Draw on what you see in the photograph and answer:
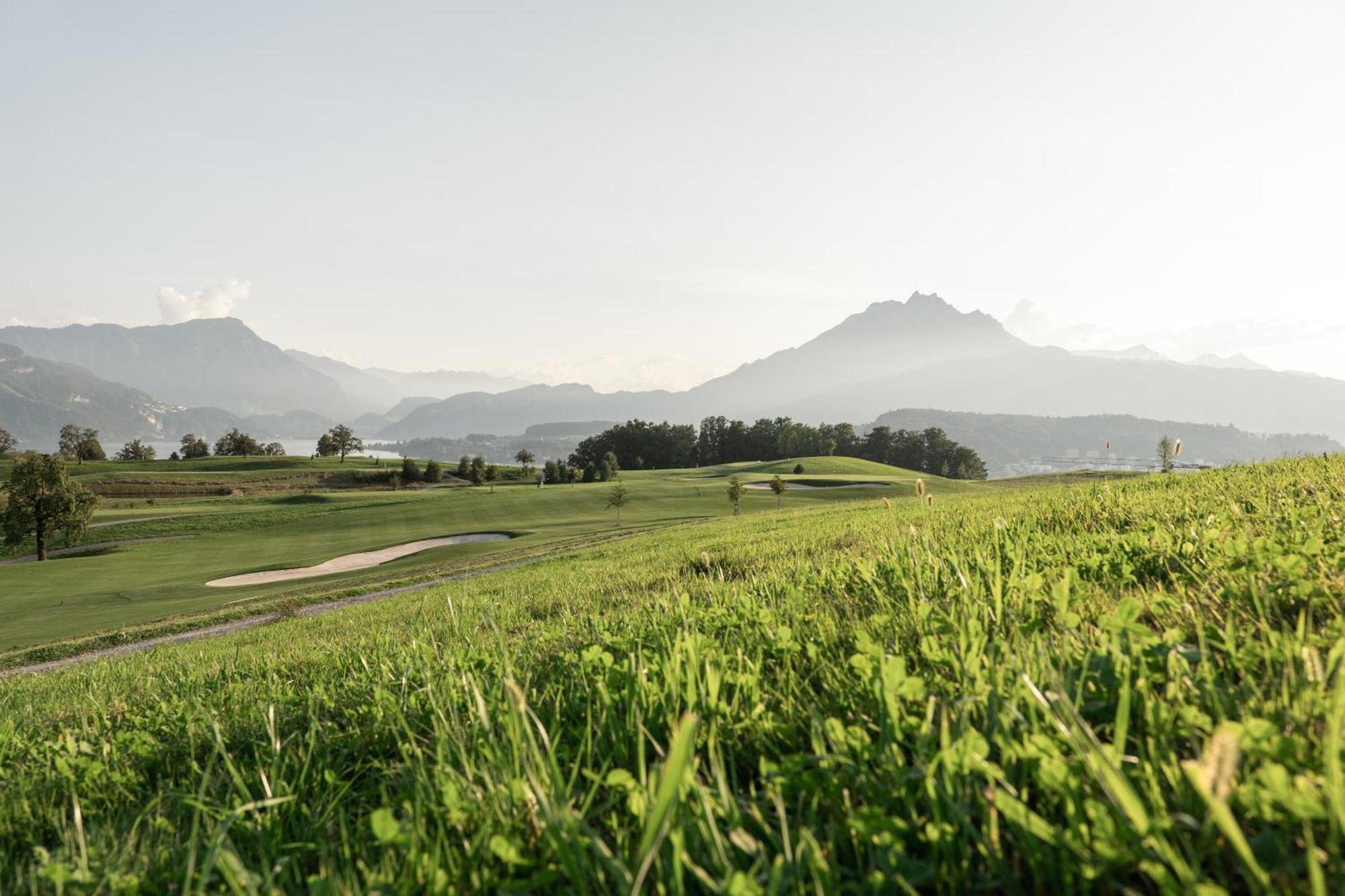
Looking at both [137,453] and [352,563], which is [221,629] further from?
[137,453]

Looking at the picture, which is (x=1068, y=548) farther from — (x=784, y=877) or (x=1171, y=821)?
(x=784, y=877)

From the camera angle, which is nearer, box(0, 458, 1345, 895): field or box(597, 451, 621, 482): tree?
box(0, 458, 1345, 895): field

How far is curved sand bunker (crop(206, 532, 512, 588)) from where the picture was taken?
32000mm

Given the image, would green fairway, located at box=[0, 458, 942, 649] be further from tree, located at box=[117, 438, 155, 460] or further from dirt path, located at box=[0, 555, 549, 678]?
tree, located at box=[117, 438, 155, 460]

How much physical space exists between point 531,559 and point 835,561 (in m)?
22.4

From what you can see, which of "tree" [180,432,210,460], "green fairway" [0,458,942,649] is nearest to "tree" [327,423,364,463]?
"tree" [180,432,210,460]

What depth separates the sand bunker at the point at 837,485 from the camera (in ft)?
220

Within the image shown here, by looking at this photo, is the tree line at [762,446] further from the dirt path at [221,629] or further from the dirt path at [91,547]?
the dirt path at [221,629]

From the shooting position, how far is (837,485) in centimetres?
6912

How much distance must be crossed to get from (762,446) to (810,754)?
454 ft

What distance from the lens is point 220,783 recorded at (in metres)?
2.35

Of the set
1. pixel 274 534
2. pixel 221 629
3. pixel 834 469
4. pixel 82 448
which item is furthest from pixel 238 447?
pixel 221 629

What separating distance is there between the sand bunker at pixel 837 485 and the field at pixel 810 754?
2515 inches

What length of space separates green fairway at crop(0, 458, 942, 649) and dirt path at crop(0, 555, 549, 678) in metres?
4.11
